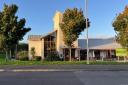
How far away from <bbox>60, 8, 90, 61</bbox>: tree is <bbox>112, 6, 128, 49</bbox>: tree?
5720 millimetres

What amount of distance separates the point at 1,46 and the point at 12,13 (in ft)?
15.6

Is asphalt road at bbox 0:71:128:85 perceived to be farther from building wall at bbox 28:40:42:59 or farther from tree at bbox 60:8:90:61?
building wall at bbox 28:40:42:59

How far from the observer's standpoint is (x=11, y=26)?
48.9 metres

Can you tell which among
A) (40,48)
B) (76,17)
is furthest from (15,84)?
(40,48)

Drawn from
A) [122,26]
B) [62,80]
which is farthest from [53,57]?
[62,80]

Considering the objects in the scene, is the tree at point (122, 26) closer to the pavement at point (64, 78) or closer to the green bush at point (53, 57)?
the green bush at point (53, 57)

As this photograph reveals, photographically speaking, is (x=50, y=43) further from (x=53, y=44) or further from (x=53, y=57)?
(x=53, y=57)

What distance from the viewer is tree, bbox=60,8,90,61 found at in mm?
52062

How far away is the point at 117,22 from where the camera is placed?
55.2 m

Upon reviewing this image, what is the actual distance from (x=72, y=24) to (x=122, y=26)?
8155 millimetres

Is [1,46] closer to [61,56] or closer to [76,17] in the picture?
[76,17]

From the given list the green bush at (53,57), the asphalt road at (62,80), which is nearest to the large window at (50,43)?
the green bush at (53,57)

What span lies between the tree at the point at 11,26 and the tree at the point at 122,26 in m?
14.1

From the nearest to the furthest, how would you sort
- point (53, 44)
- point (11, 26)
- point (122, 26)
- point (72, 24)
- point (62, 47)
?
1. point (11, 26)
2. point (72, 24)
3. point (122, 26)
4. point (62, 47)
5. point (53, 44)
